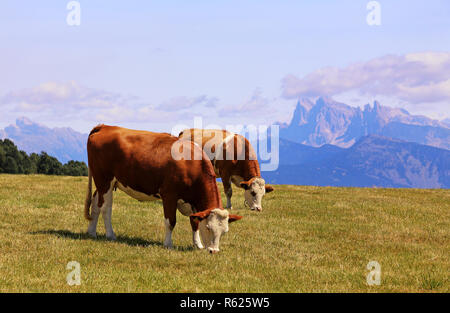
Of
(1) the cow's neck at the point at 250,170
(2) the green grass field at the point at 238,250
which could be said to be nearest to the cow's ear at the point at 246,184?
(1) the cow's neck at the point at 250,170

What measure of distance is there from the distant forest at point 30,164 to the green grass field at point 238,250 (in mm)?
70456

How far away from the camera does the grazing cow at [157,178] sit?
11.4 m

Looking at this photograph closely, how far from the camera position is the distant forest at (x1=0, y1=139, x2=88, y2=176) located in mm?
87750

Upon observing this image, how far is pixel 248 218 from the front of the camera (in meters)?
18.0

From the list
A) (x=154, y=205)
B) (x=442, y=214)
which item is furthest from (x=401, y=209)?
(x=154, y=205)

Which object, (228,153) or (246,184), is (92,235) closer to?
(246,184)

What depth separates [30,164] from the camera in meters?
95.7

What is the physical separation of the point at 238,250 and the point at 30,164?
92.3 m

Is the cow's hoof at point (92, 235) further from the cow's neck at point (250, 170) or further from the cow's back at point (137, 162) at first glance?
the cow's neck at point (250, 170)

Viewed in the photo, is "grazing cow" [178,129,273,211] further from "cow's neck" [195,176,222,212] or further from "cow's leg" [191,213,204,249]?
"cow's neck" [195,176,222,212]

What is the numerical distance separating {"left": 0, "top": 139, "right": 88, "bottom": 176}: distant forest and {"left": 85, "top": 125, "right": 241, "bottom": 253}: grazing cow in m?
78.8

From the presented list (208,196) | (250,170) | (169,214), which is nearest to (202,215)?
(208,196)

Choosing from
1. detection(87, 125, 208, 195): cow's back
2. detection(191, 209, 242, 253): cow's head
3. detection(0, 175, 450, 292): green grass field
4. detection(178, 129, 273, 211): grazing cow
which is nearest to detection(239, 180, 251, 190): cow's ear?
detection(178, 129, 273, 211): grazing cow
